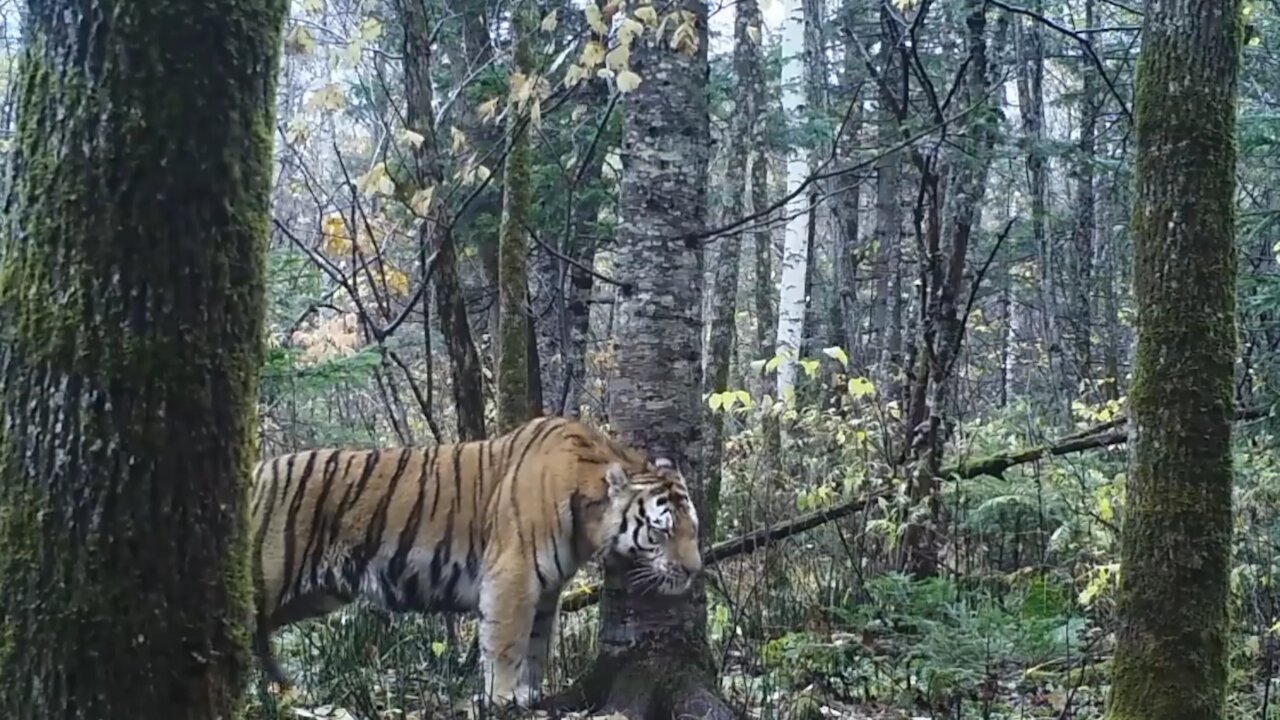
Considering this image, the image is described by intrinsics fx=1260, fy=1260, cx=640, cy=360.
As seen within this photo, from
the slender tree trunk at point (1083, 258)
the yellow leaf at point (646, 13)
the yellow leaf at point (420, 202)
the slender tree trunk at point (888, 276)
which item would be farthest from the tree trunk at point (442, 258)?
the slender tree trunk at point (888, 276)

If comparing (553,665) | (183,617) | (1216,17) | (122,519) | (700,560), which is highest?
(1216,17)

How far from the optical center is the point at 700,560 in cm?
599

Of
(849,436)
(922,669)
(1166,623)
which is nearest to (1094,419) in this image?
Result: (849,436)

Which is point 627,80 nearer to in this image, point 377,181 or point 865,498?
point 377,181

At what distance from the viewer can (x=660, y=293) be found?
5.66 meters

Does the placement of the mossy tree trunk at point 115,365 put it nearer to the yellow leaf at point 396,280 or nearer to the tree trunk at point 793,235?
the yellow leaf at point 396,280

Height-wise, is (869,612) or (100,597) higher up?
(100,597)

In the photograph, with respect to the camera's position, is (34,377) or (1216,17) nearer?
(34,377)

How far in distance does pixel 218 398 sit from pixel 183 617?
0.41 meters

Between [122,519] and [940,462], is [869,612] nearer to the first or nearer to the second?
[940,462]

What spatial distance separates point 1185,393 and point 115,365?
10.7 ft

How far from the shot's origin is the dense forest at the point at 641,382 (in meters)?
2.27

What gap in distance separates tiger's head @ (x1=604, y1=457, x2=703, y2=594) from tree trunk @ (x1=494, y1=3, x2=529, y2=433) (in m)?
1.61

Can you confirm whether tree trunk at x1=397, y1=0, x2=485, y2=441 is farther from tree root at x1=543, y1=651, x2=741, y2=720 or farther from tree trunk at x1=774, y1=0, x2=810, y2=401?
tree trunk at x1=774, y1=0, x2=810, y2=401
